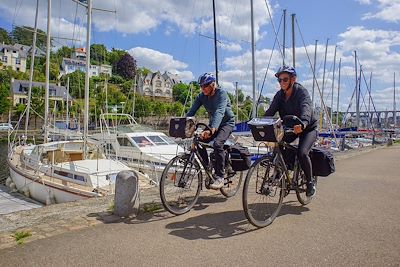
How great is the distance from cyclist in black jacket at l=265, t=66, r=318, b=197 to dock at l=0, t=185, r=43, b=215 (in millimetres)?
11795

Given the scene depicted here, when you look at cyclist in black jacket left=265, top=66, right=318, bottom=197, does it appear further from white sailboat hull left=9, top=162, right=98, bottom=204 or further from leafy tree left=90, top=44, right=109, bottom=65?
leafy tree left=90, top=44, right=109, bottom=65

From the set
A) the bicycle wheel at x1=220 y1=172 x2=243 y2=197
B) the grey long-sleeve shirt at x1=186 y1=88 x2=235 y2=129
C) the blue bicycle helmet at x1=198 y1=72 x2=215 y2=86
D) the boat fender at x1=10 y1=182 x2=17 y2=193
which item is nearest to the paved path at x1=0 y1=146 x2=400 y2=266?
the bicycle wheel at x1=220 y1=172 x2=243 y2=197

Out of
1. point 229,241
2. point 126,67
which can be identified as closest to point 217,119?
point 229,241

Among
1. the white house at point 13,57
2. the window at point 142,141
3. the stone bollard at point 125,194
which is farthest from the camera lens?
the white house at point 13,57

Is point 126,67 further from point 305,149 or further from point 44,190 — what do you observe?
point 305,149

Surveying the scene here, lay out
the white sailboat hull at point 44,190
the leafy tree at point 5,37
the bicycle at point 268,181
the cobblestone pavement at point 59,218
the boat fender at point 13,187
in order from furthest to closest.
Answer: the leafy tree at point 5,37 → the boat fender at point 13,187 → the white sailboat hull at point 44,190 → the bicycle at point 268,181 → the cobblestone pavement at point 59,218

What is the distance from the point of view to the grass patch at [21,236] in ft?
13.1

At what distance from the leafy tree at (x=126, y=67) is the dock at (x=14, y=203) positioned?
432 ft

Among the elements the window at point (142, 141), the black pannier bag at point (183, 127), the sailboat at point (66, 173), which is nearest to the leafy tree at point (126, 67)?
the sailboat at point (66, 173)

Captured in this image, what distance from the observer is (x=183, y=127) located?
538 centimetres

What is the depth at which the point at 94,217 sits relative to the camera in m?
4.96

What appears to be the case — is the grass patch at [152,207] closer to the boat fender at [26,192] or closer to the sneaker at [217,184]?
the sneaker at [217,184]

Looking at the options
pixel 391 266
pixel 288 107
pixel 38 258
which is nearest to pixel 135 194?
pixel 38 258

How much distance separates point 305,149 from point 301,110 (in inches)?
20.9
